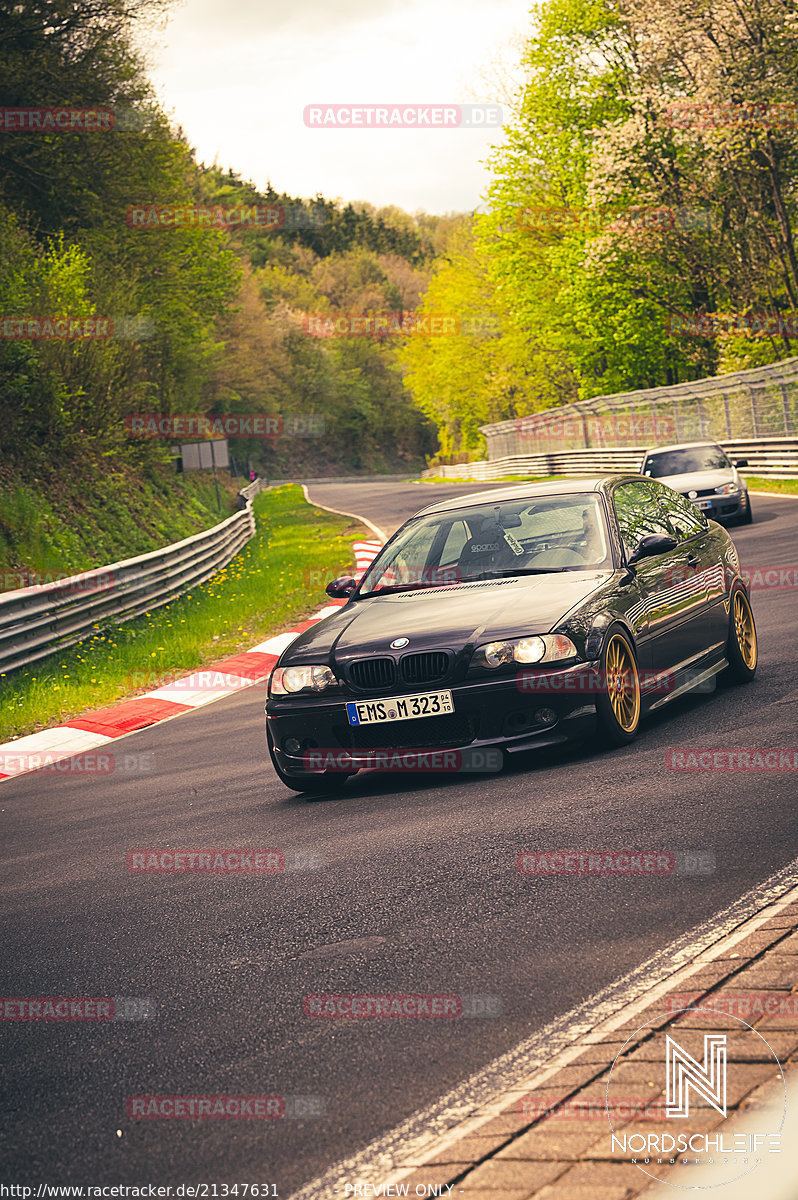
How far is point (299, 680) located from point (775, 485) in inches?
903

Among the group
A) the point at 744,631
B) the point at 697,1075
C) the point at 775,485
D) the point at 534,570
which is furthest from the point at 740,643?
the point at 775,485

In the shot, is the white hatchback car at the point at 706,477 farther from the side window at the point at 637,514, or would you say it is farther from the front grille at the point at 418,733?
the front grille at the point at 418,733

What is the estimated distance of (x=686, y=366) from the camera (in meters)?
47.8

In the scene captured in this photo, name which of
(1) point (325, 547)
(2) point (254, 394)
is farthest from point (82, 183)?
(2) point (254, 394)

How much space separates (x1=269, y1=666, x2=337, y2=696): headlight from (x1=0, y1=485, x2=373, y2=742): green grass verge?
17.7 ft

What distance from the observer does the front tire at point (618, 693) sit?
643cm

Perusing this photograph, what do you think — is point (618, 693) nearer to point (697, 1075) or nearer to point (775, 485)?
point (697, 1075)

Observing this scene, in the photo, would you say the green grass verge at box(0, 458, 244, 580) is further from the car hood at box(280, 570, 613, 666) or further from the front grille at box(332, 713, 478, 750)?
the front grille at box(332, 713, 478, 750)

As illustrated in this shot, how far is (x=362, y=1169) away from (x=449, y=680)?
3.63 m

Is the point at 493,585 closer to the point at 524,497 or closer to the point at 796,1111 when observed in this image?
the point at 524,497

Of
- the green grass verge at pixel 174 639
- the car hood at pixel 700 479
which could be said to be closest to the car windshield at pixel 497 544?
the green grass verge at pixel 174 639

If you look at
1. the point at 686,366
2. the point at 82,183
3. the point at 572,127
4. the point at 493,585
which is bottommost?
the point at 493,585

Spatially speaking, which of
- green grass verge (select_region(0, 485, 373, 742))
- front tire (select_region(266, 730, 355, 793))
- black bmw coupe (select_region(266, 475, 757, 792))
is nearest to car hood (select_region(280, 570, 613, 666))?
black bmw coupe (select_region(266, 475, 757, 792))

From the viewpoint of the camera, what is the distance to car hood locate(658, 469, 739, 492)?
20594mm
